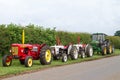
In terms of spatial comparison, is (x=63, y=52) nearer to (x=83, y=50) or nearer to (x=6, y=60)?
(x=83, y=50)

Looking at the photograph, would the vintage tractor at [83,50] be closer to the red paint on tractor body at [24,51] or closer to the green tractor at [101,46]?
the green tractor at [101,46]

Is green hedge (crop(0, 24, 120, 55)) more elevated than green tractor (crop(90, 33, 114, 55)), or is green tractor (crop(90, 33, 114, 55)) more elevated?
green hedge (crop(0, 24, 120, 55))

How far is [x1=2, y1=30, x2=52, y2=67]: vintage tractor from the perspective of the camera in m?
20.7

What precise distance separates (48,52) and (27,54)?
4.79 ft

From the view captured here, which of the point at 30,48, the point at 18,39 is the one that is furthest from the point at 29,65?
the point at 18,39

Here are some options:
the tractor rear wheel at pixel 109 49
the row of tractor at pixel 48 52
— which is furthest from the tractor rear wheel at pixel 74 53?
the tractor rear wheel at pixel 109 49

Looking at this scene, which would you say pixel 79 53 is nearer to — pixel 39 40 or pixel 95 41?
pixel 39 40

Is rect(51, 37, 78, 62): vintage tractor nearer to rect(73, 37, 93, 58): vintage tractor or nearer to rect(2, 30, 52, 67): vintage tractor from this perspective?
rect(73, 37, 93, 58): vintage tractor

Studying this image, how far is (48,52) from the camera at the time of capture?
74.8 ft

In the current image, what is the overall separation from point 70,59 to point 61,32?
25.9 ft

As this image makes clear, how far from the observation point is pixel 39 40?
1136 inches

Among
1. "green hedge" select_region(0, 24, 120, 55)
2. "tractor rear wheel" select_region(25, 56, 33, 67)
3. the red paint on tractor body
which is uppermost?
"green hedge" select_region(0, 24, 120, 55)

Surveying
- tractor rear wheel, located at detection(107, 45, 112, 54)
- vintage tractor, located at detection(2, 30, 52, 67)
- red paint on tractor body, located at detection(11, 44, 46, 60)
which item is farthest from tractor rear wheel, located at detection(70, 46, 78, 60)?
tractor rear wheel, located at detection(107, 45, 112, 54)

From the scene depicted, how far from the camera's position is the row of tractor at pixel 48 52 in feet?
69.4
